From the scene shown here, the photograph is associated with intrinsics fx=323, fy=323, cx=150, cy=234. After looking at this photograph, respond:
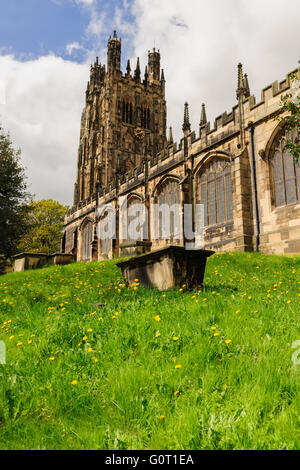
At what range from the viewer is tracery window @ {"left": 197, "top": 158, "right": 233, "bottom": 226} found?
1858cm

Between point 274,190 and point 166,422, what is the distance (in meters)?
15.6

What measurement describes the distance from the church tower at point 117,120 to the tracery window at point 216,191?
26.4 m

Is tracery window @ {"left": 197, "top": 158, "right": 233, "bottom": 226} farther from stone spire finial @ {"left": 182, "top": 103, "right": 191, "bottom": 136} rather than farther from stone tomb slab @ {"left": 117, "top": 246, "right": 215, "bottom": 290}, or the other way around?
stone tomb slab @ {"left": 117, "top": 246, "right": 215, "bottom": 290}

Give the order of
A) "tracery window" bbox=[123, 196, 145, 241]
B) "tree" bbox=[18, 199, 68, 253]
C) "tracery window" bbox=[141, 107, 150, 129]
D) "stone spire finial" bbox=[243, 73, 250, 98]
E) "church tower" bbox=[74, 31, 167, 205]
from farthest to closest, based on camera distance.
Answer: "tracery window" bbox=[141, 107, 150, 129] → "church tower" bbox=[74, 31, 167, 205] → "tree" bbox=[18, 199, 68, 253] → "tracery window" bbox=[123, 196, 145, 241] → "stone spire finial" bbox=[243, 73, 250, 98]

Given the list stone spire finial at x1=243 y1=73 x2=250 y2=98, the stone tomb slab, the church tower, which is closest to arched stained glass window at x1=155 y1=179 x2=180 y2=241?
stone spire finial at x1=243 y1=73 x2=250 y2=98

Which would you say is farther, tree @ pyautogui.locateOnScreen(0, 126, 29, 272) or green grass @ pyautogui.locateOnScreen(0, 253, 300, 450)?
tree @ pyautogui.locateOnScreen(0, 126, 29, 272)

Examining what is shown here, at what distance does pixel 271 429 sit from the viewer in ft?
6.48

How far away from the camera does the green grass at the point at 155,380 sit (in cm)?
199

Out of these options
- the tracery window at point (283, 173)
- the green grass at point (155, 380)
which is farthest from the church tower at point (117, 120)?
the green grass at point (155, 380)

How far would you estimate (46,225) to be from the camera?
142ft

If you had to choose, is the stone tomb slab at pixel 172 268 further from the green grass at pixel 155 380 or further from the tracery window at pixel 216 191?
the tracery window at pixel 216 191

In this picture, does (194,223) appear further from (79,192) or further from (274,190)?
(79,192)

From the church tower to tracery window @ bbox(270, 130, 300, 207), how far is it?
31.0 m

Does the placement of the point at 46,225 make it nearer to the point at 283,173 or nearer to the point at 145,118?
the point at 145,118
